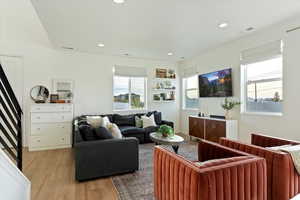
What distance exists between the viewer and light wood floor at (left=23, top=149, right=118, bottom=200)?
229cm

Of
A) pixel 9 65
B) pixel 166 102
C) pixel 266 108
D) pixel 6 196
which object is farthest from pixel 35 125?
pixel 266 108

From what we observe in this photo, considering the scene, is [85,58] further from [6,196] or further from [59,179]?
[6,196]

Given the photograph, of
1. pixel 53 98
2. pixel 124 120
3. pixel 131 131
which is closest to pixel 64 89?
pixel 53 98

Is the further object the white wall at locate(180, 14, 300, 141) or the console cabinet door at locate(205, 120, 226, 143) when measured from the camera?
the console cabinet door at locate(205, 120, 226, 143)

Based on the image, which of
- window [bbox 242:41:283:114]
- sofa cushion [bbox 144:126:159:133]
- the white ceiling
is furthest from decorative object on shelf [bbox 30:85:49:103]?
window [bbox 242:41:283:114]

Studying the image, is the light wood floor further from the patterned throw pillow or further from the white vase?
the white vase

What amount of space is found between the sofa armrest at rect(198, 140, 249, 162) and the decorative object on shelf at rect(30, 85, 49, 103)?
13.9 feet

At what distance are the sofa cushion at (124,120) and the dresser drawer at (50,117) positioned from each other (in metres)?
1.24

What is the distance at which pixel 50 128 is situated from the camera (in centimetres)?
448

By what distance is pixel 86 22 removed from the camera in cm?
322

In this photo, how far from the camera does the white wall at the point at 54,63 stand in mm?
4297

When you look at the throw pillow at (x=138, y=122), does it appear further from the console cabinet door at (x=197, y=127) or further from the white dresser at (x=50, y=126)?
the white dresser at (x=50, y=126)

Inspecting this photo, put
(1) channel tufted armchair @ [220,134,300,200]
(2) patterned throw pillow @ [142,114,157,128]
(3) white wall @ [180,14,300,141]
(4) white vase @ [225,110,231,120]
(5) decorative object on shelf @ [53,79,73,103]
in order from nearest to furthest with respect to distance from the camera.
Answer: (1) channel tufted armchair @ [220,134,300,200] → (3) white wall @ [180,14,300,141] → (4) white vase @ [225,110,231,120] → (5) decorative object on shelf @ [53,79,73,103] → (2) patterned throw pillow @ [142,114,157,128]

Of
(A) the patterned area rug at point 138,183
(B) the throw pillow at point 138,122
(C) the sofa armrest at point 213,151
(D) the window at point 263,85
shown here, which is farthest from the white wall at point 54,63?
(C) the sofa armrest at point 213,151
